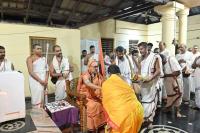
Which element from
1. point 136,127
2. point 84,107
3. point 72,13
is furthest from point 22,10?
point 136,127

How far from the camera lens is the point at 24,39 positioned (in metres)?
5.23

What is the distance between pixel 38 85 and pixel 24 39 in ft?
7.27

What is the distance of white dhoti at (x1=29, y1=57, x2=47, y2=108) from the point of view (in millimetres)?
3473

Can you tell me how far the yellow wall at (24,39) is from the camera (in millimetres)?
4977

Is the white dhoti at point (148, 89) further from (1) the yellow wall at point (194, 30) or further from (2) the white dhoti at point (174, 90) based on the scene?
(1) the yellow wall at point (194, 30)

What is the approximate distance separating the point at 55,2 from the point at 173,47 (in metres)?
3.51

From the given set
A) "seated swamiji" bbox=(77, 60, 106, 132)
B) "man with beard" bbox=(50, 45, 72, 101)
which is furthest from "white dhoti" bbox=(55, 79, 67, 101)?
"seated swamiji" bbox=(77, 60, 106, 132)

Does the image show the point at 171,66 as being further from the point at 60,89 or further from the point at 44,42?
the point at 44,42

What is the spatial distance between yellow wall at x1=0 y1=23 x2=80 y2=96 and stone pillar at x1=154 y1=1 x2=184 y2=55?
8.88 feet

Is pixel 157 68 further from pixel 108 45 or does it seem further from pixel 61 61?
pixel 108 45

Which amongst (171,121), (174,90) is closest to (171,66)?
(174,90)

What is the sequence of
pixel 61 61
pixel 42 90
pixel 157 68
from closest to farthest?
pixel 157 68
pixel 42 90
pixel 61 61

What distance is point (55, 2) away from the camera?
15.2 feet

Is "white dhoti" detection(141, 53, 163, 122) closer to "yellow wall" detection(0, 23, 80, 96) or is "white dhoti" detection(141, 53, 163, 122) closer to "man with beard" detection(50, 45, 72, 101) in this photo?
"man with beard" detection(50, 45, 72, 101)
